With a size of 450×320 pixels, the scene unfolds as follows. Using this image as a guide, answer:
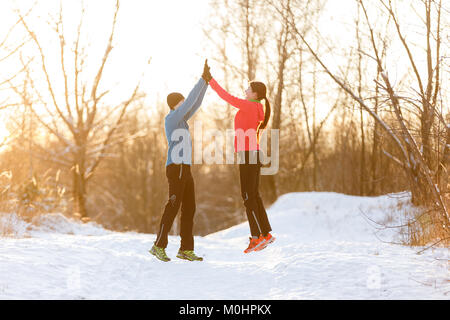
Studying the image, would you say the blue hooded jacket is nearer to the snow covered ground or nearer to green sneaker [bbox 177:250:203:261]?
green sneaker [bbox 177:250:203:261]

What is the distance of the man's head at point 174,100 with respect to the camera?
19.5ft

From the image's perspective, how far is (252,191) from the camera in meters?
6.33

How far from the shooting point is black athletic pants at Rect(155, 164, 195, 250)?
228 inches

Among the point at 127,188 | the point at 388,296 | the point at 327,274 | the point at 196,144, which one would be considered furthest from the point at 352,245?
the point at 127,188

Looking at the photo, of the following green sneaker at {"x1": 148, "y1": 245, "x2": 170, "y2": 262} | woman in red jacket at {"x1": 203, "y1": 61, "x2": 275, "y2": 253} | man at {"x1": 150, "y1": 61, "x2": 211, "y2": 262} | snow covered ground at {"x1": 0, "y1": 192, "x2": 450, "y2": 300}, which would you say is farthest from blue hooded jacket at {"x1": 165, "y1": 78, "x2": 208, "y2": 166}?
snow covered ground at {"x1": 0, "y1": 192, "x2": 450, "y2": 300}

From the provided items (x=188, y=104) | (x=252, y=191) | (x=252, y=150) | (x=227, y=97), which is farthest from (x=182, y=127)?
(x=252, y=191)

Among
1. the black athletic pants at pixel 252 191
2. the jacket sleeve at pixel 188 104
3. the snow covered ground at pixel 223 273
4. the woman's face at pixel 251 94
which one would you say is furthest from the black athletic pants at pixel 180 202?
the woman's face at pixel 251 94

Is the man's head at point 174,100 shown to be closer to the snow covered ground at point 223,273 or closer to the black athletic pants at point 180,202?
the black athletic pants at point 180,202

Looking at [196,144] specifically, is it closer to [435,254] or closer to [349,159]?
[349,159]

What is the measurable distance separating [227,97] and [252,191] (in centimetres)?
134

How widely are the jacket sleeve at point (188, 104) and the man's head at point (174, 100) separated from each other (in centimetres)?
18

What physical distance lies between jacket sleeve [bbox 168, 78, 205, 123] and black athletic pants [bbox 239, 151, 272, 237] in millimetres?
1021

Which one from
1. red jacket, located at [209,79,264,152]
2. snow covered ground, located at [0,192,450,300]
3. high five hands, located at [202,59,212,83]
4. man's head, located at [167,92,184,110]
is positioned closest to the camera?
snow covered ground, located at [0,192,450,300]

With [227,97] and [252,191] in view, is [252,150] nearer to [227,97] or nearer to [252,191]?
[252,191]
